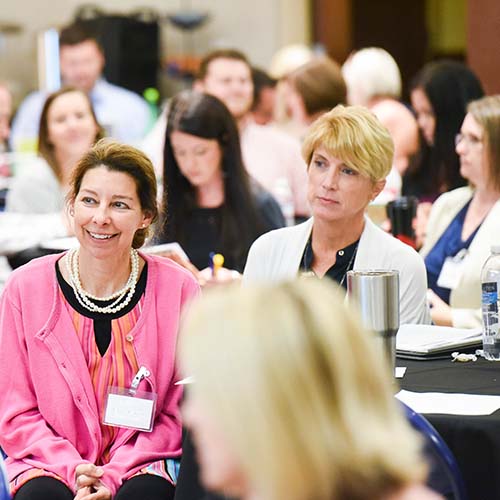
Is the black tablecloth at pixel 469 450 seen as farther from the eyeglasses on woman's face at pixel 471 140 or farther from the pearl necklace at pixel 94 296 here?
the eyeglasses on woman's face at pixel 471 140

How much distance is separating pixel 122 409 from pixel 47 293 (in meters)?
0.36

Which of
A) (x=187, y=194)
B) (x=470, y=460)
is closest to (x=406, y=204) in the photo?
(x=187, y=194)

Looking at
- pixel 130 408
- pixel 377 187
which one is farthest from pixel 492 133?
pixel 130 408

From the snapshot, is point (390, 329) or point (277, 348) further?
point (390, 329)

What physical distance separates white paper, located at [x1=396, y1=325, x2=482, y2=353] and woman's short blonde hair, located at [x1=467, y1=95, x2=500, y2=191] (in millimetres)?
1134

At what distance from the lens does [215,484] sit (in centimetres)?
121

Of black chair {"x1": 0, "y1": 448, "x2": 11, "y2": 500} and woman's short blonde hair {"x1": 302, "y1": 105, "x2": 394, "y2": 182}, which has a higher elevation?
Result: woman's short blonde hair {"x1": 302, "y1": 105, "x2": 394, "y2": 182}

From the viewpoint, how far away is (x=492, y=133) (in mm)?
4148

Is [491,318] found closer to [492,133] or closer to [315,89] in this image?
[492,133]

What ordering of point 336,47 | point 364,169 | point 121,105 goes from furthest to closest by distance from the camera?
point 336,47, point 121,105, point 364,169

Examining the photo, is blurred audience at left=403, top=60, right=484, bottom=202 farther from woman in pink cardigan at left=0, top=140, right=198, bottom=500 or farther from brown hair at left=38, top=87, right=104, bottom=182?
woman in pink cardigan at left=0, top=140, right=198, bottom=500

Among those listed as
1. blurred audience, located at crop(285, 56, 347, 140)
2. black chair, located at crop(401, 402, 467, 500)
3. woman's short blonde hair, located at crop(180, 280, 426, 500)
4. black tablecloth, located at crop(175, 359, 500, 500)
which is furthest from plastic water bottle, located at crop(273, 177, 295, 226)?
woman's short blonde hair, located at crop(180, 280, 426, 500)

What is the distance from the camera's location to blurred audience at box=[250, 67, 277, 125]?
8461mm

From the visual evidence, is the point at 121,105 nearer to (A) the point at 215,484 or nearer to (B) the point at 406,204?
(B) the point at 406,204
